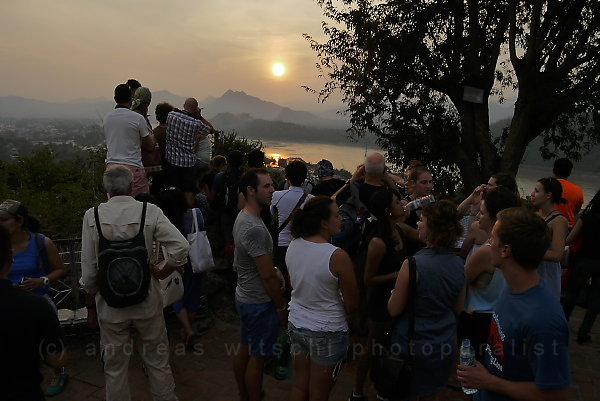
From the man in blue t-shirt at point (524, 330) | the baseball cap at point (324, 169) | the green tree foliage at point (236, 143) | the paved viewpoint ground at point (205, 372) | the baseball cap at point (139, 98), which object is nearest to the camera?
the man in blue t-shirt at point (524, 330)

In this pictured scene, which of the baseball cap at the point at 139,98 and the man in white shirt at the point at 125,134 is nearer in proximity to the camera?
the man in white shirt at the point at 125,134

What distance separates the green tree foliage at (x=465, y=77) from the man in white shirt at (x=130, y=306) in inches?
346

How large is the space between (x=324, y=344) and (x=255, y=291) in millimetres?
A: 752

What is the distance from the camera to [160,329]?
124 inches

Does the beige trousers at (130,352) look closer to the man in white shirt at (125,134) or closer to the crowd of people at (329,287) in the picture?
the crowd of people at (329,287)

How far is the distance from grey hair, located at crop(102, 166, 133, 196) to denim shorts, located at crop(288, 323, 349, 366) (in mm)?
1634

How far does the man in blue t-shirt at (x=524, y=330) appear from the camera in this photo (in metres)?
1.71

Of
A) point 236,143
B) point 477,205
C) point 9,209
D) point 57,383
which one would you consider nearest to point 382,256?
point 477,205

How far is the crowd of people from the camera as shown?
6.22 feet

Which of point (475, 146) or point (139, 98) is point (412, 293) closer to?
point (139, 98)

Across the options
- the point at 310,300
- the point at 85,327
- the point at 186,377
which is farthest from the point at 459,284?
the point at 85,327

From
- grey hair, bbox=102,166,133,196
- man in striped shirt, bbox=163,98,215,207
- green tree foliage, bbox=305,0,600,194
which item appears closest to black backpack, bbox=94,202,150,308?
grey hair, bbox=102,166,133,196

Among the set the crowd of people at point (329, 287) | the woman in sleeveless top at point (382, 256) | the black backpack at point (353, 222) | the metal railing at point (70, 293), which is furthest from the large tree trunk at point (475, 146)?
the metal railing at point (70, 293)

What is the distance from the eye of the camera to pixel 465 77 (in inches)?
421
